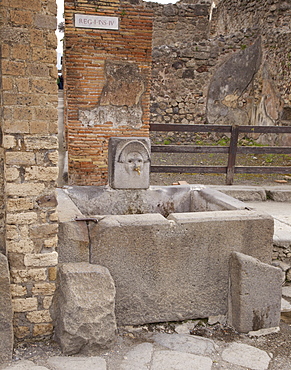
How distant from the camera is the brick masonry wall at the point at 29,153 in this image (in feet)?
8.33

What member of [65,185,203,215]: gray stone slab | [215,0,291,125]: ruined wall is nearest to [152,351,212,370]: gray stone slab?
[65,185,203,215]: gray stone slab

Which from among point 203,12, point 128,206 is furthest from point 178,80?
point 128,206

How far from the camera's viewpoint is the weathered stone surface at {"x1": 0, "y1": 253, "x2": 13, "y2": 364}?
2653 mm

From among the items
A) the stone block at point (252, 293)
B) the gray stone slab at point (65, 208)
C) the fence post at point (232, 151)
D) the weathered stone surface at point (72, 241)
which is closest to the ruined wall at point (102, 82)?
the fence post at point (232, 151)

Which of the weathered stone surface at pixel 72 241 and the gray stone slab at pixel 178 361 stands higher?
the weathered stone surface at pixel 72 241

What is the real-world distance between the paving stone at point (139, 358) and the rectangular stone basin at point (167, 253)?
289mm

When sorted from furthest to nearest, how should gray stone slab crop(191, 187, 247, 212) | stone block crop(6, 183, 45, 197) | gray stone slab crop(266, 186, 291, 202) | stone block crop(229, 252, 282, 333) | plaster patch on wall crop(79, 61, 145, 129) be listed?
gray stone slab crop(266, 186, 291, 202) → plaster patch on wall crop(79, 61, 145, 129) → gray stone slab crop(191, 187, 247, 212) → stone block crop(229, 252, 282, 333) → stone block crop(6, 183, 45, 197)

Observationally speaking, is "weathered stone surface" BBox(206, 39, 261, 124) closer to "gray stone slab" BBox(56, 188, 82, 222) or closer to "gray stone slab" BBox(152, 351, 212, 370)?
"gray stone slab" BBox(56, 188, 82, 222)

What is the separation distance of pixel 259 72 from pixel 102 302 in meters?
9.92

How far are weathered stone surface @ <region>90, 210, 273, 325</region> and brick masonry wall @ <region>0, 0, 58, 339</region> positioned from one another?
1.40ft

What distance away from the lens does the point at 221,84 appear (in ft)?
37.0

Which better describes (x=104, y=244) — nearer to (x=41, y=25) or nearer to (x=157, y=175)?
(x=41, y=25)

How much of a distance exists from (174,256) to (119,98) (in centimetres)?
362

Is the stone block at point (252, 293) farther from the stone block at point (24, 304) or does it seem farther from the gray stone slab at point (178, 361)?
the stone block at point (24, 304)
